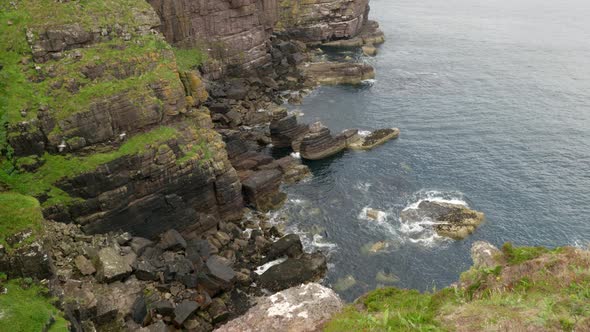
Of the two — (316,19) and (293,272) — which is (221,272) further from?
(316,19)

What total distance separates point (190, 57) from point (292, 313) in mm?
64251

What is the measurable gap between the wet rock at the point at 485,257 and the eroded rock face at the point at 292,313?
7951 millimetres

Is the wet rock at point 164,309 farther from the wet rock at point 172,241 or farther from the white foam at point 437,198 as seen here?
the white foam at point 437,198

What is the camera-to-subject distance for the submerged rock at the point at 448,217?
153 ft

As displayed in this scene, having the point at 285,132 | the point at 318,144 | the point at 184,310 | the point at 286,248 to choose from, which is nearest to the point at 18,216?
the point at 184,310

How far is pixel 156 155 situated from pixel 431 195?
3197 centimetres

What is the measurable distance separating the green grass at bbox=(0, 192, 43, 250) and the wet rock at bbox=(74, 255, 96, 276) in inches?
309

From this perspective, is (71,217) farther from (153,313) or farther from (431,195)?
(431,195)

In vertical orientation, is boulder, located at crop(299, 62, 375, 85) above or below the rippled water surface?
above

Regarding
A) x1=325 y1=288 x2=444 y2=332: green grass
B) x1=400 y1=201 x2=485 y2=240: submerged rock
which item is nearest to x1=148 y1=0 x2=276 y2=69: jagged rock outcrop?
x1=400 y1=201 x2=485 y2=240: submerged rock

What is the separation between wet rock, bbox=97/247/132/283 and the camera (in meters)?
34.8

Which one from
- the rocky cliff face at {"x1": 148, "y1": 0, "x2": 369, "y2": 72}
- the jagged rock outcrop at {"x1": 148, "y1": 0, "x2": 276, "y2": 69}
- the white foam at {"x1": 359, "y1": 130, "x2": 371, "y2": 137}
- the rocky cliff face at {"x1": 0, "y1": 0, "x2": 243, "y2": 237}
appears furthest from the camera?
the rocky cliff face at {"x1": 148, "y1": 0, "x2": 369, "y2": 72}

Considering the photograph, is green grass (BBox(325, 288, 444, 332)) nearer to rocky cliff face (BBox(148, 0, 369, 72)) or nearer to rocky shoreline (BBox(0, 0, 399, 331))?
rocky shoreline (BBox(0, 0, 399, 331))

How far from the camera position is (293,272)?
40.4 m
